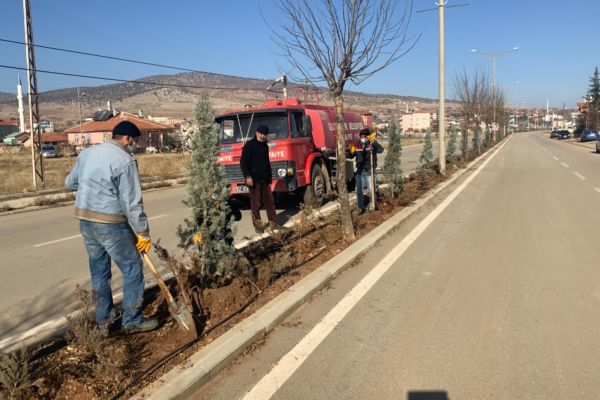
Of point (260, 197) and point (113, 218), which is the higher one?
point (113, 218)

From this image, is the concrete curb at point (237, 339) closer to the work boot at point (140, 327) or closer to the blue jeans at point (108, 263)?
the work boot at point (140, 327)

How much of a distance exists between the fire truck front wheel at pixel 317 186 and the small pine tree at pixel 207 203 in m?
6.92

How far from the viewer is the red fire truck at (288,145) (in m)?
11.4

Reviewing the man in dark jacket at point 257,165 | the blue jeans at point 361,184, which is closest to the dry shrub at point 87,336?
the man in dark jacket at point 257,165

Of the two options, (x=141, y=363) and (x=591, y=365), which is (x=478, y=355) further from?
(x=141, y=363)

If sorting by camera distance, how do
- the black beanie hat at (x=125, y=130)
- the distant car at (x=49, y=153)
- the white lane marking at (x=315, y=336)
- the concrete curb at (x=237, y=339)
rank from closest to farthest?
the concrete curb at (x=237, y=339) → the white lane marking at (x=315, y=336) → the black beanie hat at (x=125, y=130) → the distant car at (x=49, y=153)

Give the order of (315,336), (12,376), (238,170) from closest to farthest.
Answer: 1. (12,376)
2. (315,336)
3. (238,170)

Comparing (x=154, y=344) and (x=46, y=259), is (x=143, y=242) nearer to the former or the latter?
(x=154, y=344)

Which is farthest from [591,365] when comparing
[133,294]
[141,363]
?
[133,294]

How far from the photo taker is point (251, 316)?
4.57 m

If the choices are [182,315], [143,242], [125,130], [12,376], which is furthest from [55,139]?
[12,376]

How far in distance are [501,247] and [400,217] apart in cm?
257

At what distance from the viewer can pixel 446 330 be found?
4453 mm

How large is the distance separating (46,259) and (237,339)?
4.98 m
